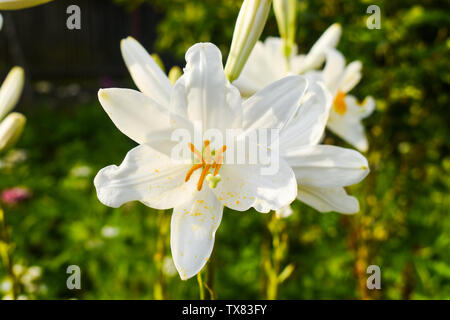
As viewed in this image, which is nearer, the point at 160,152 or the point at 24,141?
the point at 160,152

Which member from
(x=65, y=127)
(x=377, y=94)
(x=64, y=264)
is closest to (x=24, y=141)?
(x=65, y=127)

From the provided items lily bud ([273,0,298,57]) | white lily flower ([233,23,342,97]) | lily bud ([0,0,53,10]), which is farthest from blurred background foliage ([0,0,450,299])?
lily bud ([0,0,53,10])

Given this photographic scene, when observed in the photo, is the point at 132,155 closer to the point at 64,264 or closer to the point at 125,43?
the point at 125,43

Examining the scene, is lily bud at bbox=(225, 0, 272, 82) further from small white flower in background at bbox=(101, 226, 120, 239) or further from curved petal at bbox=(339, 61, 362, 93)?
small white flower in background at bbox=(101, 226, 120, 239)

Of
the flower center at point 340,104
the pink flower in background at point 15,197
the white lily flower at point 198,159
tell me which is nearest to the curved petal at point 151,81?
the white lily flower at point 198,159

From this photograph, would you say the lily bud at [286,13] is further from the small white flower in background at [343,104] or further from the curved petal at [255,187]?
the curved petal at [255,187]

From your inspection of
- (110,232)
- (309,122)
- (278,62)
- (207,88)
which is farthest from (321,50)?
(110,232)

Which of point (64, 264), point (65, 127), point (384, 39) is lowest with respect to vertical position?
point (64, 264)
